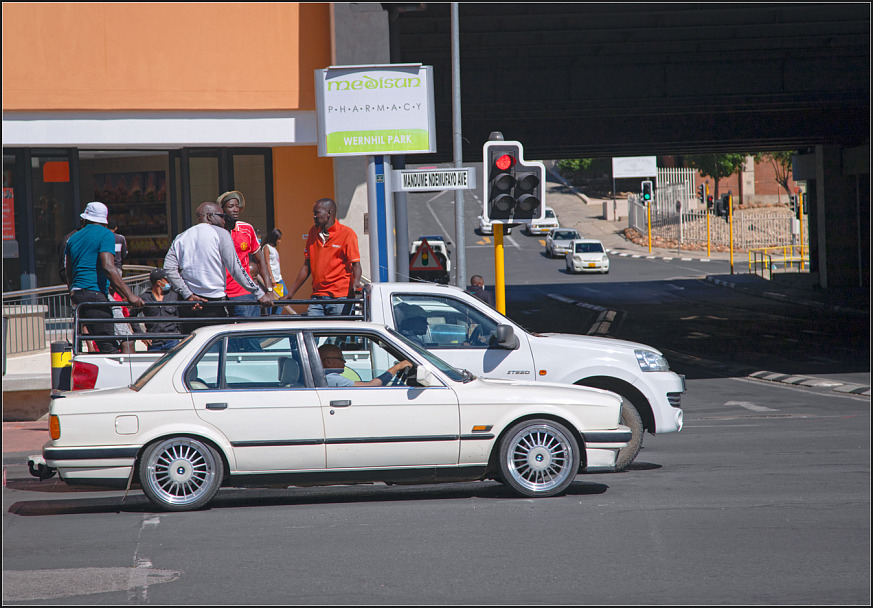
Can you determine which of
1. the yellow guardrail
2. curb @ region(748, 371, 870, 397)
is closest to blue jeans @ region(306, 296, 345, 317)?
curb @ region(748, 371, 870, 397)

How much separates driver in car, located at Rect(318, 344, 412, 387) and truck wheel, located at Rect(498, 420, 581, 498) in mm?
1020

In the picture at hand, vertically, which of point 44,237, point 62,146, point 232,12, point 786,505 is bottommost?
point 786,505

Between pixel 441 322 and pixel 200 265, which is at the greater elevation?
pixel 200 265

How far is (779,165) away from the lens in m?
72.4

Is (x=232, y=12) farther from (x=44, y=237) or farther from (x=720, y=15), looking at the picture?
(x=720, y=15)

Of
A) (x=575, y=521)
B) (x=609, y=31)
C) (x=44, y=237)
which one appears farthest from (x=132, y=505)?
(x=609, y=31)

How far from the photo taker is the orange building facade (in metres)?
16.6

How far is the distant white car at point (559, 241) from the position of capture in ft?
187

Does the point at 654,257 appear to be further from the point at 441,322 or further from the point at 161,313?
the point at 441,322

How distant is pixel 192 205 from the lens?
1814 centimetres

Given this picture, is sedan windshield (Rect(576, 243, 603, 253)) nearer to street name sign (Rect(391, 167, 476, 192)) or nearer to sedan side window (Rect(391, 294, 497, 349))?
street name sign (Rect(391, 167, 476, 192))

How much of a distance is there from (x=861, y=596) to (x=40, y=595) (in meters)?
4.51

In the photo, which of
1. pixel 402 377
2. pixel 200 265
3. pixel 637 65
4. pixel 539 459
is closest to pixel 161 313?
pixel 200 265

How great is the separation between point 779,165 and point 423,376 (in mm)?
70520
